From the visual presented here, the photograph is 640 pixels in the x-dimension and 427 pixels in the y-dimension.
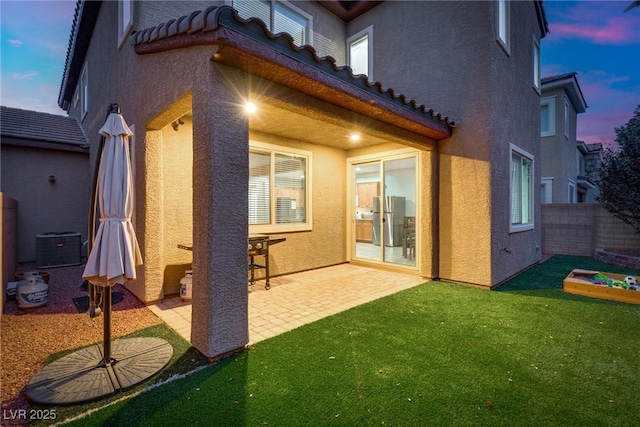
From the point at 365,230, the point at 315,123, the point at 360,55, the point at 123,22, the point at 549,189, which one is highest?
the point at 360,55

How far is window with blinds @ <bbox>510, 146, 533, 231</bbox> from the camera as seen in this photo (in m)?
7.00

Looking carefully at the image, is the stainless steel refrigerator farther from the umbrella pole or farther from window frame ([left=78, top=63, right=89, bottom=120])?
window frame ([left=78, top=63, right=89, bottom=120])

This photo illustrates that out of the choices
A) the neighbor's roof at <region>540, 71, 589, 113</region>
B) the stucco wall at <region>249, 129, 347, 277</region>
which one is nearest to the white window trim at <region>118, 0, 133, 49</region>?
the stucco wall at <region>249, 129, 347, 277</region>

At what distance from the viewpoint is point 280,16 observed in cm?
733

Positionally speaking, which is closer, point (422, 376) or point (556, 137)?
point (422, 376)

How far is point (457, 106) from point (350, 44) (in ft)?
15.1

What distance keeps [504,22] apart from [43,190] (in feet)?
44.1

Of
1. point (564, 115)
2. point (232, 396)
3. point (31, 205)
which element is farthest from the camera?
point (564, 115)

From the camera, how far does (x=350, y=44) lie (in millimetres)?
9055

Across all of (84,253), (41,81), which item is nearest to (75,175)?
(84,253)

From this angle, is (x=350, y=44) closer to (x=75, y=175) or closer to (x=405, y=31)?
(x=405, y=31)

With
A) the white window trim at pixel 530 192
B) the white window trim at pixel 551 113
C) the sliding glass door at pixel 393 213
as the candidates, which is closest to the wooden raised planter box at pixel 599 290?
the white window trim at pixel 530 192

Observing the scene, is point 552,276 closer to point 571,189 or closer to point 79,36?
point 571,189

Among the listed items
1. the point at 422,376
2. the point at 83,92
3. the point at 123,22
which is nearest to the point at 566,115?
the point at 422,376
